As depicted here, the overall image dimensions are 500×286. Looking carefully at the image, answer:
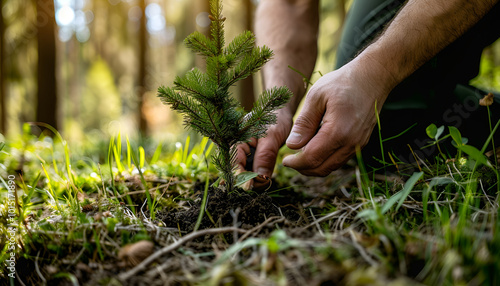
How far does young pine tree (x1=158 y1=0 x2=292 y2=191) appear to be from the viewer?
1.07 m

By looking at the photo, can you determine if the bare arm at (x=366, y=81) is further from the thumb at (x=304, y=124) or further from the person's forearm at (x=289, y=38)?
the person's forearm at (x=289, y=38)

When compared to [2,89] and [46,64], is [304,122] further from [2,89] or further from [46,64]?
[2,89]

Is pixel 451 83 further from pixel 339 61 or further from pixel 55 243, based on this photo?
pixel 55 243

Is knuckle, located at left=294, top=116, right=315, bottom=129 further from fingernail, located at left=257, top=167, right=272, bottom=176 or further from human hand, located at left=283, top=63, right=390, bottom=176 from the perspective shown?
fingernail, located at left=257, top=167, right=272, bottom=176

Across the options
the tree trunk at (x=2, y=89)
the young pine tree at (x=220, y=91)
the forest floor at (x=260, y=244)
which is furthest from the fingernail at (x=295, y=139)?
the tree trunk at (x=2, y=89)

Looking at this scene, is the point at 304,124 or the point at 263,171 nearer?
the point at 304,124

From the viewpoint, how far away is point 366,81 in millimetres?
1359

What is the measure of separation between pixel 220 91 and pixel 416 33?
38.6 inches

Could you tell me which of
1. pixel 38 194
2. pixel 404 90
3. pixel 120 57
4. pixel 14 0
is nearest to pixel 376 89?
pixel 404 90

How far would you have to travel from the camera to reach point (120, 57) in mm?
24016

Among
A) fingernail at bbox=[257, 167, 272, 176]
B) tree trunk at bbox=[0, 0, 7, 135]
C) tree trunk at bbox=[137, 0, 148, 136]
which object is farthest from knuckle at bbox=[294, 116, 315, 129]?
tree trunk at bbox=[0, 0, 7, 135]

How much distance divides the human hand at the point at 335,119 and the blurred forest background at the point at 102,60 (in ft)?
A: 2.32

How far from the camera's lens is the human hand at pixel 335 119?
1286 millimetres

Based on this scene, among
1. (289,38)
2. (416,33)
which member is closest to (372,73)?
(416,33)
